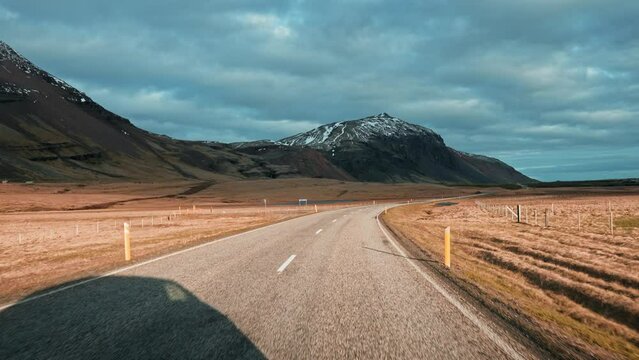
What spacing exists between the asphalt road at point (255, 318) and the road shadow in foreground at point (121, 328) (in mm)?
14

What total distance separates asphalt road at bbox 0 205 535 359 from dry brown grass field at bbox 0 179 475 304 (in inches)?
91.1

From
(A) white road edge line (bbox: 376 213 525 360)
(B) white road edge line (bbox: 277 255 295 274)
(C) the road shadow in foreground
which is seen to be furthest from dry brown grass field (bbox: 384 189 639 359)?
(C) the road shadow in foreground

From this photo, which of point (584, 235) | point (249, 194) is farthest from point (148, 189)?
point (584, 235)

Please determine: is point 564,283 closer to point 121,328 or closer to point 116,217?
point 121,328

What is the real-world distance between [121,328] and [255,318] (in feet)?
5.99

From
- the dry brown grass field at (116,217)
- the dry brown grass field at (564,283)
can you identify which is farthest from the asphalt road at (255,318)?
the dry brown grass field at (116,217)

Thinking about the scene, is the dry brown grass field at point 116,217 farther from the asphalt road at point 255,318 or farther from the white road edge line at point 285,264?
the white road edge line at point 285,264

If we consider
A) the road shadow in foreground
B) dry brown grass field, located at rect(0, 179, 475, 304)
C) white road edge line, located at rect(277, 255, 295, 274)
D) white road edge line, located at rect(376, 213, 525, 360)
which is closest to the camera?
the road shadow in foreground

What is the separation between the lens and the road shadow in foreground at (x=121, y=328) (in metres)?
5.77

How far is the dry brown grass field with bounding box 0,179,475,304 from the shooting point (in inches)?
590

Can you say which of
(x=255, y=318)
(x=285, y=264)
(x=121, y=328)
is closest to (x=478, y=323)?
(x=255, y=318)

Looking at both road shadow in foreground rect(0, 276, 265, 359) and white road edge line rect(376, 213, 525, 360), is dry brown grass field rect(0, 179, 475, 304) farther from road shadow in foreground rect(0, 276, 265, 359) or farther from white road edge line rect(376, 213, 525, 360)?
white road edge line rect(376, 213, 525, 360)

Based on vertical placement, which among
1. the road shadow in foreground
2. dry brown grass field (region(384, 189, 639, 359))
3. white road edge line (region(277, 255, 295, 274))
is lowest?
dry brown grass field (region(384, 189, 639, 359))

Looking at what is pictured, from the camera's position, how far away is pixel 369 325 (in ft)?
22.7
